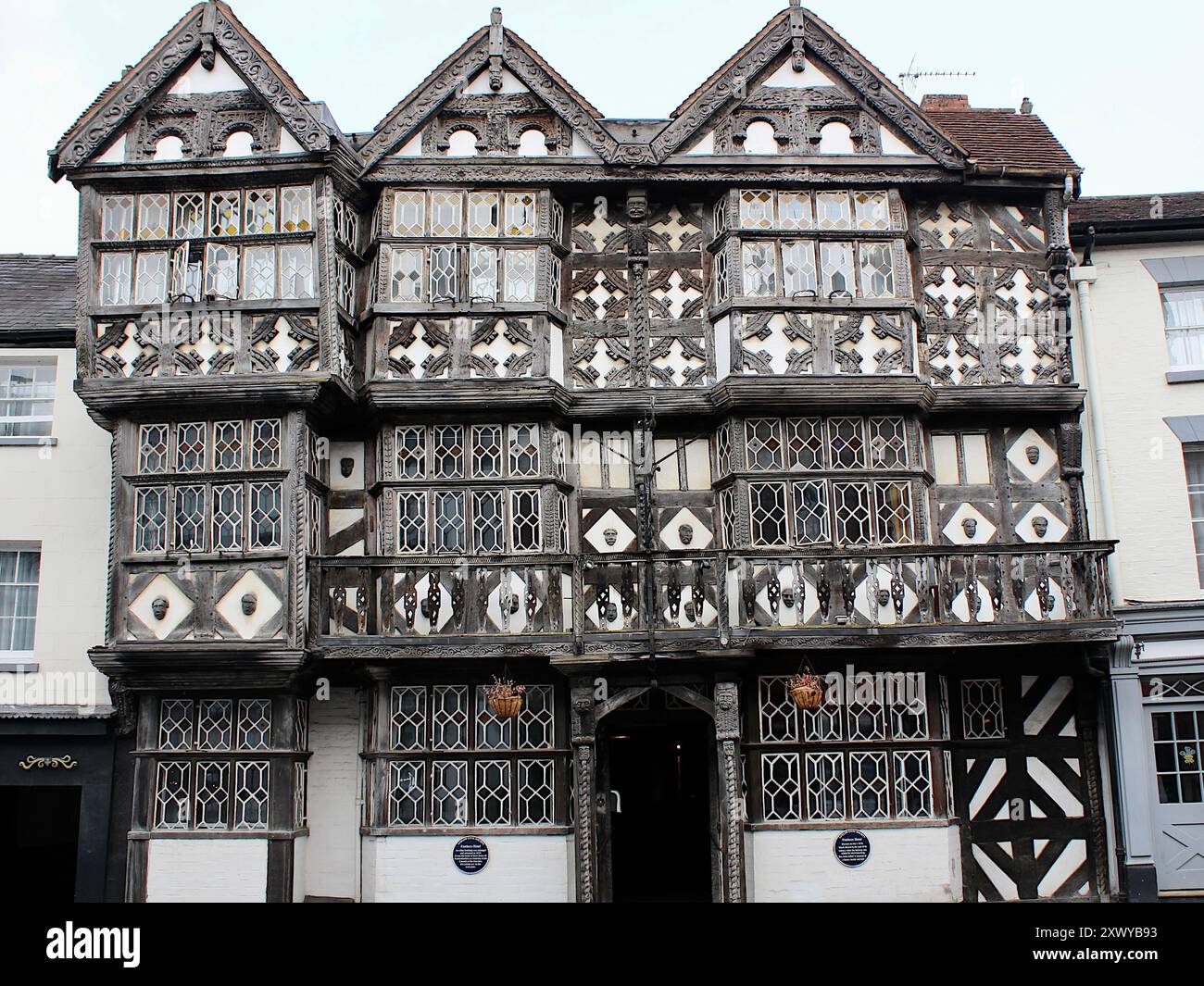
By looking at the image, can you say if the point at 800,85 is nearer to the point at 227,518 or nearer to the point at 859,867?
the point at 227,518

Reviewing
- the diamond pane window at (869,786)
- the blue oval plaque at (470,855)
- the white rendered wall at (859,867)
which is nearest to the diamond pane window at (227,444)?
the blue oval plaque at (470,855)

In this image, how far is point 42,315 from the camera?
16203 millimetres

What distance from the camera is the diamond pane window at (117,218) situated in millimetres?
14961

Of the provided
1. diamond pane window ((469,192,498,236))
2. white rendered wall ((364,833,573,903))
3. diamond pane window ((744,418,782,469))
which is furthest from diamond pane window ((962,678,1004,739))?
diamond pane window ((469,192,498,236))

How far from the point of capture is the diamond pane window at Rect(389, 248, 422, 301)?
1523 centimetres

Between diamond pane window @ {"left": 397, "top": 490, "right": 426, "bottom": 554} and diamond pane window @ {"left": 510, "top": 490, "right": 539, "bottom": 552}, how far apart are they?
116 cm

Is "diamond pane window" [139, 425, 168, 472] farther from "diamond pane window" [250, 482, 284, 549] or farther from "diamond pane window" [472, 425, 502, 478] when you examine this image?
"diamond pane window" [472, 425, 502, 478]

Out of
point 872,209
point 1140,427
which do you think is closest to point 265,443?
point 872,209

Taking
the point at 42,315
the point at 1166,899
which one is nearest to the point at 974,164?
the point at 1166,899

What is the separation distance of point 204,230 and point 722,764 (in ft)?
30.8

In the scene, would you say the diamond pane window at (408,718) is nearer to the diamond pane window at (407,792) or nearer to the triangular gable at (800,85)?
the diamond pane window at (407,792)

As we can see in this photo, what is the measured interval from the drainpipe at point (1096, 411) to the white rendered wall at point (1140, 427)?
0.06 metres

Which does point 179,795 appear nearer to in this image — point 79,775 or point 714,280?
point 79,775

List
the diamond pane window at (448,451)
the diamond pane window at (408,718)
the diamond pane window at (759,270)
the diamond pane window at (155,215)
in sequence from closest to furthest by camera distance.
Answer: the diamond pane window at (408,718) → the diamond pane window at (155,215) → the diamond pane window at (448,451) → the diamond pane window at (759,270)
